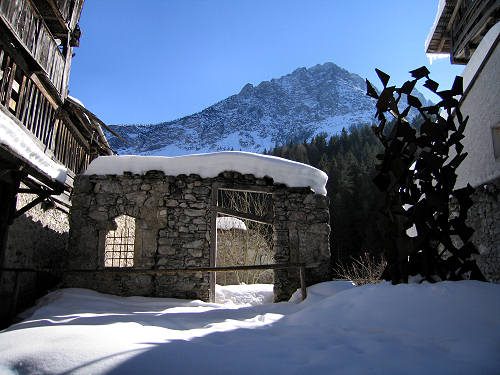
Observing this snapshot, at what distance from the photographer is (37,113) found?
8031 mm

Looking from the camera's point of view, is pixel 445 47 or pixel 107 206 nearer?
pixel 107 206

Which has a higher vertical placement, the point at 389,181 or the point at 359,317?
the point at 389,181

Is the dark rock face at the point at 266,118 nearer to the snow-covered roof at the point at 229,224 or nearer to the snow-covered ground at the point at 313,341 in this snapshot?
the snow-covered roof at the point at 229,224

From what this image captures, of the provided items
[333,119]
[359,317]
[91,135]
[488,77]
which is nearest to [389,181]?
[359,317]

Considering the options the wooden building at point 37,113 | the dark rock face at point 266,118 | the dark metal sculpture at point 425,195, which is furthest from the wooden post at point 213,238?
the dark rock face at point 266,118

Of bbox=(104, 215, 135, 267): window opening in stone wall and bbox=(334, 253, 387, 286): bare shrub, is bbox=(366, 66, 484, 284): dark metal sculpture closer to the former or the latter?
bbox=(334, 253, 387, 286): bare shrub

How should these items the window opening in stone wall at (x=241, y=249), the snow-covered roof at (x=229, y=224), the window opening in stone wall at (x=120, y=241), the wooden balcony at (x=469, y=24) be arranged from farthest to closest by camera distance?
the snow-covered roof at (x=229, y=224) < the window opening in stone wall at (x=241, y=249) < the window opening in stone wall at (x=120, y=241) < the wooden balcony at (x=469, y=24)

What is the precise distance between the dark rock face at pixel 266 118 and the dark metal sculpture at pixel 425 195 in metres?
71.9

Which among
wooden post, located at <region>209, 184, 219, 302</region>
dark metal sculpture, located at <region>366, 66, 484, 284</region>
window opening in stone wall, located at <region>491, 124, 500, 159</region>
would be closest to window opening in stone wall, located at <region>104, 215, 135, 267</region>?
wooden post, located at <region>209, 184, 219, 302</region>

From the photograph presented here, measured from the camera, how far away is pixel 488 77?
19.2ft

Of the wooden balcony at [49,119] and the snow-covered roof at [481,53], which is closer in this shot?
the snow-covered roof at [481,53]

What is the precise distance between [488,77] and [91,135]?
1012 centimetres

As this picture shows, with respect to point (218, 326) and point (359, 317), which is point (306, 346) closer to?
point (359, 317)

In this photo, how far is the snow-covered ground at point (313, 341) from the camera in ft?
6.93
